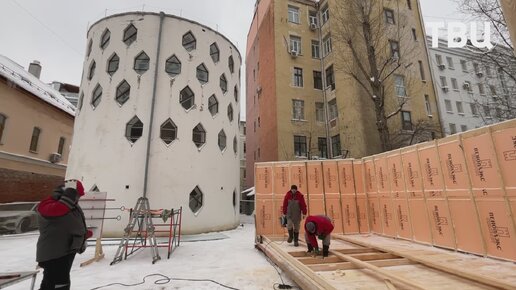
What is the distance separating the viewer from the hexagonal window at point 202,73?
45.2 feet

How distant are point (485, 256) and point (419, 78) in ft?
54.3

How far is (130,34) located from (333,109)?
14.1 metres

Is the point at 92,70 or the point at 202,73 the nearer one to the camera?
the point at 92,70

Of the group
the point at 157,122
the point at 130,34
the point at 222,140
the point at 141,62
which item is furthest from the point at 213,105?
the point at 130,34

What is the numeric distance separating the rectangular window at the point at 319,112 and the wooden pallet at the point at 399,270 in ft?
46.2

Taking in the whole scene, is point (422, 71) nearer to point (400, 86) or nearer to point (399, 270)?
point (400, 86)

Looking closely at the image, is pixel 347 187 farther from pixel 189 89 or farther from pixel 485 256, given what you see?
pixel 189 89

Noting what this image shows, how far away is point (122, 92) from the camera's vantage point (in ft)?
41.3

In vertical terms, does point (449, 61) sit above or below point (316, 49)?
above

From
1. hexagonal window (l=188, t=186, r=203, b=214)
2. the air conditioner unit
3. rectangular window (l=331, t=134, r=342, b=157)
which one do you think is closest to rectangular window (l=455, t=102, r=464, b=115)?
rectangular window (l=331, t=134, r=342, b=157)

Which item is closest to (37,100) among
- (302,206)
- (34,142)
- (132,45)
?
(34,142)

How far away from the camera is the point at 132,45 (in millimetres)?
13062

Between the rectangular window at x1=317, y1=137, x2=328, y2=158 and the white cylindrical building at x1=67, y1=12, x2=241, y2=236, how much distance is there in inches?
291

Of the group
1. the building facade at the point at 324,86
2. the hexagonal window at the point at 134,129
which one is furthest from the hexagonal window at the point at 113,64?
the building facade at the point at 324,86
